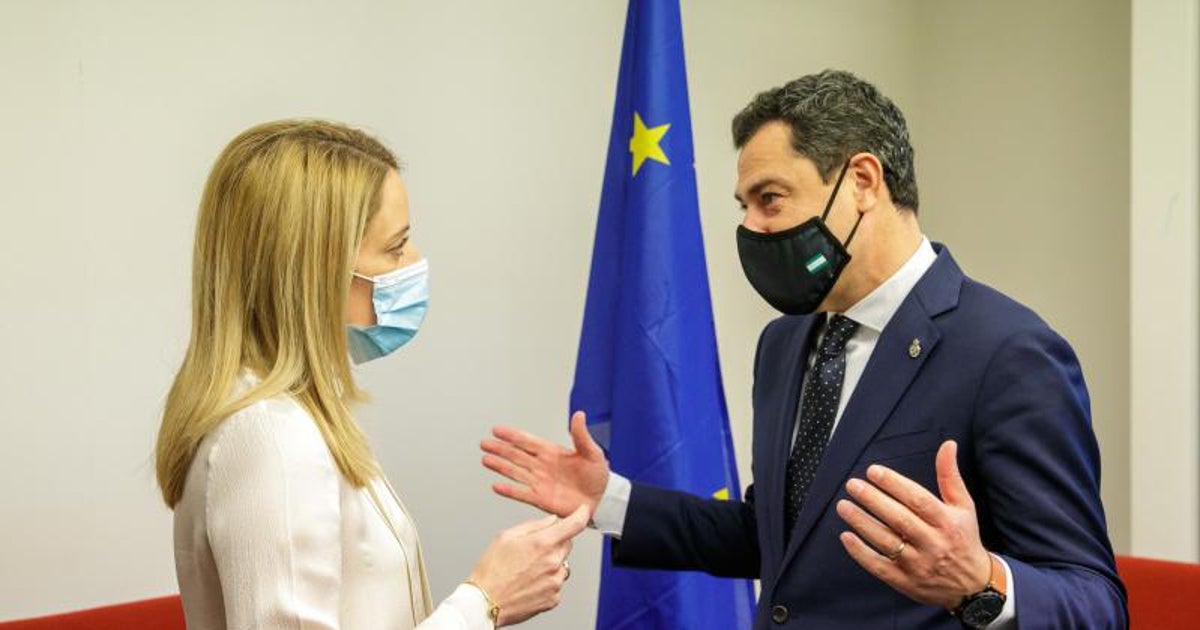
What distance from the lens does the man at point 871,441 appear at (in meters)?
1.52

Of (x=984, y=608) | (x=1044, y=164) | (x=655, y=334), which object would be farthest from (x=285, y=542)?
(x=1044, y=164)

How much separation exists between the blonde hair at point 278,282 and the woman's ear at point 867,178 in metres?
0.83

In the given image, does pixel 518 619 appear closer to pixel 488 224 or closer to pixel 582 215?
pixel 488 224

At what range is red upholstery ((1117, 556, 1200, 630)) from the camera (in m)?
2.53

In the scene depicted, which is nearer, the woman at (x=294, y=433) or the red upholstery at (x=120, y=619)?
the woman at (x=294, y=433)

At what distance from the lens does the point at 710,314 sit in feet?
9.94

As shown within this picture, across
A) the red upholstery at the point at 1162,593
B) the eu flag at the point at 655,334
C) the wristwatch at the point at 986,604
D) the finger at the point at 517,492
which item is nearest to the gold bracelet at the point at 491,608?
the finger at the point at 517,492

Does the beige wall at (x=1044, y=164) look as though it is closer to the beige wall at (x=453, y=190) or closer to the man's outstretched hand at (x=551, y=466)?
the beige wall at (x=453, y=190)

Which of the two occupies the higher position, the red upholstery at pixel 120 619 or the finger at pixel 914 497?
the finger at pixel 914 497

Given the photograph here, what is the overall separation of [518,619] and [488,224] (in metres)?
1.69

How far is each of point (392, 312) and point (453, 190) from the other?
1.38 meters

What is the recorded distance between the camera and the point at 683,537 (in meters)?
2.20

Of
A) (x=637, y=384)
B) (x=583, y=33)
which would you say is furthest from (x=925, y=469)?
(x=583, y=33)

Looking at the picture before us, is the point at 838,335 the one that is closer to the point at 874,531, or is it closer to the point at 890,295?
the point at 890,295
